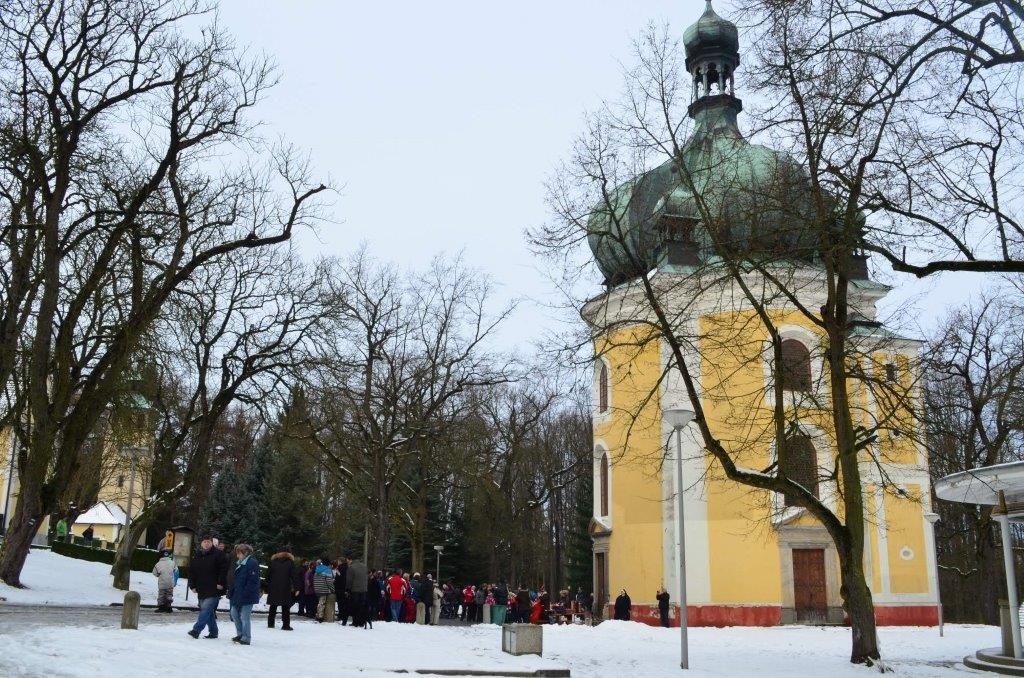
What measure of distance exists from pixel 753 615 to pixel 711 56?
2082 cm

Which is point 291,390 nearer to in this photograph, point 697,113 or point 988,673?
point 988,673

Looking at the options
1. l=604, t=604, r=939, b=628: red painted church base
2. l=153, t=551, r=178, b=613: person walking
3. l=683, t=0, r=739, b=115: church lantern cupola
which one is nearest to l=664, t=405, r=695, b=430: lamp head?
→ l=153, t=551, r=178, b=613: person walking

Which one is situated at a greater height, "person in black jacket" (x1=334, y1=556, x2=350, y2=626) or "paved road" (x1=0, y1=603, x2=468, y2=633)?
"person in black jacket" (x1=334, y1=556, x2=350, y2=626)

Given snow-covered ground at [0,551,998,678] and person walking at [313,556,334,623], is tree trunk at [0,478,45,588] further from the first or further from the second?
person walking at [313,556,334,623]

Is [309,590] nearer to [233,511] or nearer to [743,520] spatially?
[743,520]

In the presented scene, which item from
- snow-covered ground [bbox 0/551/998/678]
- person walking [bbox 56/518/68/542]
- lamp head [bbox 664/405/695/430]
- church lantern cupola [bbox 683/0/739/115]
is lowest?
snow-covered ground [bbox 0/551/998/678]

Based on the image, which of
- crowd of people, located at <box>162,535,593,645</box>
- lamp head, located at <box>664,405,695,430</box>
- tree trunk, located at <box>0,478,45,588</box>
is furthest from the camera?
tree trunk, located at <box>0,478,45,588</box>

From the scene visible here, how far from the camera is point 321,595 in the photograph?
21797 millimetres

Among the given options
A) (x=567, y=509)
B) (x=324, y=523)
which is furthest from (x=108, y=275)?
(x=567, y=509)

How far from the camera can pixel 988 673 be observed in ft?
56.0

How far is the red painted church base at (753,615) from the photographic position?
3275cm

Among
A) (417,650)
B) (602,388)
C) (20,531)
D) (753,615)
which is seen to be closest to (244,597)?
(417,650)

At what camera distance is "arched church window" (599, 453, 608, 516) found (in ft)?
123

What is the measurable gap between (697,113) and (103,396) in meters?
25.8
